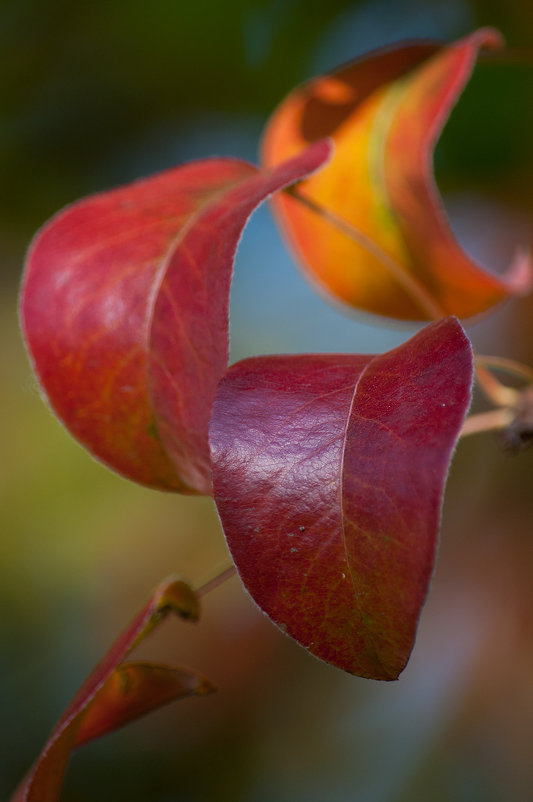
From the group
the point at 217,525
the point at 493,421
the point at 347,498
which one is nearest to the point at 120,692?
the point at 347,498

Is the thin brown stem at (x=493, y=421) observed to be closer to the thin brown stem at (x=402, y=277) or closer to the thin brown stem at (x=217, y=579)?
the thin brown stem at (x=402, y=277)

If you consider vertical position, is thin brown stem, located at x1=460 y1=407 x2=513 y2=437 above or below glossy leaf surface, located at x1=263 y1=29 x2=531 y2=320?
below

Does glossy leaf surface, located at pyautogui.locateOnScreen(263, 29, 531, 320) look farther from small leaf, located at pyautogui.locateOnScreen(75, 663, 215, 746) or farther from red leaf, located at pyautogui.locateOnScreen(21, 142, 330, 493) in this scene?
small leaf, located at pyautogui.locateOnScreen(75, 663, 215, 746)

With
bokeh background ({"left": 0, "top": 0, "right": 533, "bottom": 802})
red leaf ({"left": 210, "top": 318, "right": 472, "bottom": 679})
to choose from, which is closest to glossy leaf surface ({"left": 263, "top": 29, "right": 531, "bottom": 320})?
red leaf ({"left": 210, "top": 318, "right": 472, "bottom": 679})

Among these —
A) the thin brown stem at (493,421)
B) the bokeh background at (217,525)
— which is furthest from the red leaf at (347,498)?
the bokeh background at (217,525)

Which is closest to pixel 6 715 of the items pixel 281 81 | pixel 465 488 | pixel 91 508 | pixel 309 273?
pixel 91 508

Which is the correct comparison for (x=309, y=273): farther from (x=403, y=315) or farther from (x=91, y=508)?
(x=91, y=508)

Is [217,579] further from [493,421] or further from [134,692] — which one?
[493,421]
